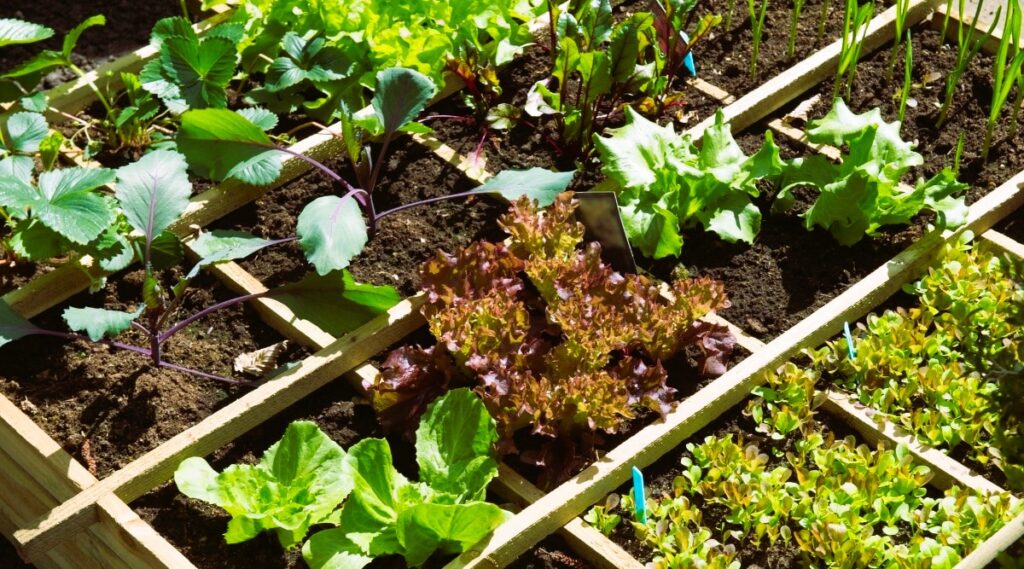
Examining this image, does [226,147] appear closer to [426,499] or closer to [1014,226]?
[426,499]

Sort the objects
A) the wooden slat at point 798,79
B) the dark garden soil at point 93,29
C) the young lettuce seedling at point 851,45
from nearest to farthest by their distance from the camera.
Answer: the young lettuce seedling at point 851,45, the wooden slat at point 798,79, the dark garden soil at point 93,29

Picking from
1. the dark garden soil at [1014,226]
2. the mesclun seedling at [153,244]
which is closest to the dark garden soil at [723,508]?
the mesclun seedling at [153,244]

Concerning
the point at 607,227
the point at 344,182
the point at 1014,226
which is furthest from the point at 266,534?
the point at 1014,226

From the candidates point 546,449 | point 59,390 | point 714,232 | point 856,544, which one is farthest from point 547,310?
point 59,390

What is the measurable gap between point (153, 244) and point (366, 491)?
0.87 meters

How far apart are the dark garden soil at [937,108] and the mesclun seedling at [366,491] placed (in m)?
1.56

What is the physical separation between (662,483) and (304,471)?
2.43ft

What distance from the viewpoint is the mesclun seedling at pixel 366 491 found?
2.51 meters

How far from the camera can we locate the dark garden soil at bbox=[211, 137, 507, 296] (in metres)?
3.24

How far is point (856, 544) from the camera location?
2.50 m

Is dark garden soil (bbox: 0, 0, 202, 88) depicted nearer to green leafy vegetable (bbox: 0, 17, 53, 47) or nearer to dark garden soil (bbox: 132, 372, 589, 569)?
green leafy vegetable (bbox: 0, 17, 53, 47)

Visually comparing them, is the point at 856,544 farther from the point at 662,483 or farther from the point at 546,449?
the point at 546,449

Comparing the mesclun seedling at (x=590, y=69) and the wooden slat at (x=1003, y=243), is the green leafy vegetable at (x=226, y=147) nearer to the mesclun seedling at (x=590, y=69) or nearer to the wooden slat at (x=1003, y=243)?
the mesclun seedling at (x=590, y=69)

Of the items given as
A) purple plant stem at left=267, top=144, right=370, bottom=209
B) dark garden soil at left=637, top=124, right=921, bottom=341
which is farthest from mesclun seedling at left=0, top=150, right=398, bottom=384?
dark garden soil at left=637, top=124, right=921, bottom=341
